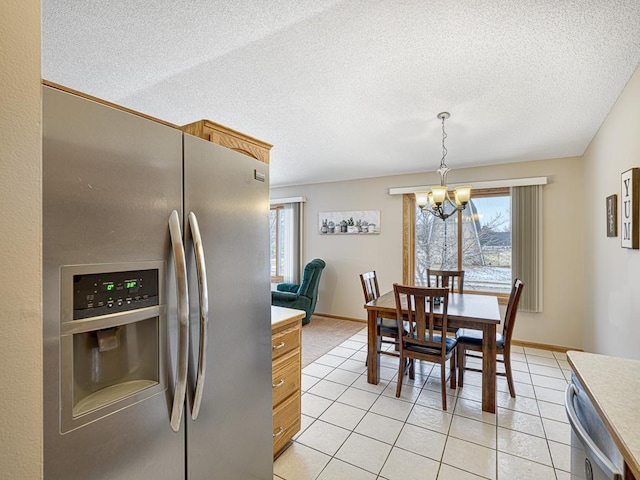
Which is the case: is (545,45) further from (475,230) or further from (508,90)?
(475,230)

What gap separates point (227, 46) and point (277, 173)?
10.2 feet

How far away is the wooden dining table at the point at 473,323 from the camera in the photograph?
2424mm

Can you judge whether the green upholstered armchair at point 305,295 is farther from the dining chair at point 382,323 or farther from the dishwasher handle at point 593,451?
the dishwasher handle at point 593,451

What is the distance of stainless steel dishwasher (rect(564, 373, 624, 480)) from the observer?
79 cm

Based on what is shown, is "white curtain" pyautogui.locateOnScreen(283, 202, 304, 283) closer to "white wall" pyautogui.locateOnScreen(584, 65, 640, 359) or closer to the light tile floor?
the light tile floor

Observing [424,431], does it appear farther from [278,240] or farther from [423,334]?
[278,240]

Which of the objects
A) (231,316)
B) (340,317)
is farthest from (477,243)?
(231,316)

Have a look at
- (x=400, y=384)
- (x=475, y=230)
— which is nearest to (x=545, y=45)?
(x=400, y=384)

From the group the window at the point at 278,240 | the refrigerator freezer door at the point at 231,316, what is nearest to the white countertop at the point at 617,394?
the refrigerator freezer door at the point at 231,316

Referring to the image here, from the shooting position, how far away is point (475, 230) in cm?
432

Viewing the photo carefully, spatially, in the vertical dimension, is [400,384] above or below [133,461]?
below

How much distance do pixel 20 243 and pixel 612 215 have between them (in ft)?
11.3

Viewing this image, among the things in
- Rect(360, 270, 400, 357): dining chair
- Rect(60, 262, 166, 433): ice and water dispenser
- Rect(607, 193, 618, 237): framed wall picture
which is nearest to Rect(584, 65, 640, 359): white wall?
Rect(607, 193, 618, 237): framed wall picture

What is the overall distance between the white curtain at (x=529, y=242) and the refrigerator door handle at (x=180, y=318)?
4197 mm
